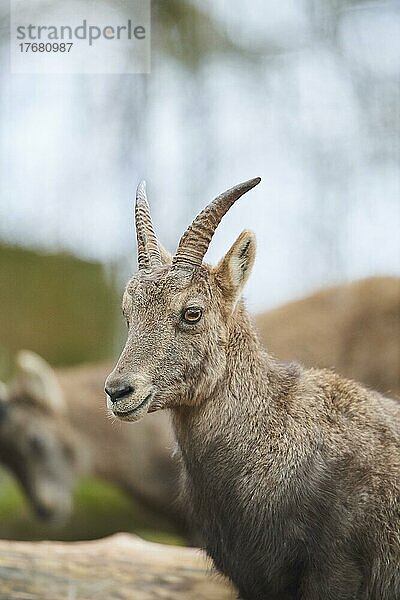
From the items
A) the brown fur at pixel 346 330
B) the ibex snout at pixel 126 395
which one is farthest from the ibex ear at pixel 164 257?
the brown fur at pixel 346 330

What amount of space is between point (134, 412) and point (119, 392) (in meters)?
0.11

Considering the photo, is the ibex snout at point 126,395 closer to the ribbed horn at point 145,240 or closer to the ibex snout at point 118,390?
the ibex snout at point 118,390

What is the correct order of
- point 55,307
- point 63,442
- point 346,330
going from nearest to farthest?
point 346,330 < point 55,307 < point 63,442

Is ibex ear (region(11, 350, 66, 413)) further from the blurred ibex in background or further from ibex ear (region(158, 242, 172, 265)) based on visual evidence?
ibex ear (region(158, 242, 172, 265))

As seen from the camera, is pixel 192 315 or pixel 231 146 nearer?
pixel 192 315

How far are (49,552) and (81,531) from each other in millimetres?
3202

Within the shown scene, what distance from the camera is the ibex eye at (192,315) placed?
396cm

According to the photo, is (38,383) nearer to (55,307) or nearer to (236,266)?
(55,307)

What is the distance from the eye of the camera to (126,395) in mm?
3742

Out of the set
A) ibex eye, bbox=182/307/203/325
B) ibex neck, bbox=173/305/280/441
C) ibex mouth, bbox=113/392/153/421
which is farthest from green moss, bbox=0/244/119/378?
ibex mouth, bbox=113/392/153/421

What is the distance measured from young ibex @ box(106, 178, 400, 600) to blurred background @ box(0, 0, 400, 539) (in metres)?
2.63

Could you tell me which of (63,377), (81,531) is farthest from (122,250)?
(81,531)

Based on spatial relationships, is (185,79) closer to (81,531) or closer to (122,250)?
(122,250)

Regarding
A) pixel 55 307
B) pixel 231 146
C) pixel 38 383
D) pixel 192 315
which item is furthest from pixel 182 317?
pixel 38 383
